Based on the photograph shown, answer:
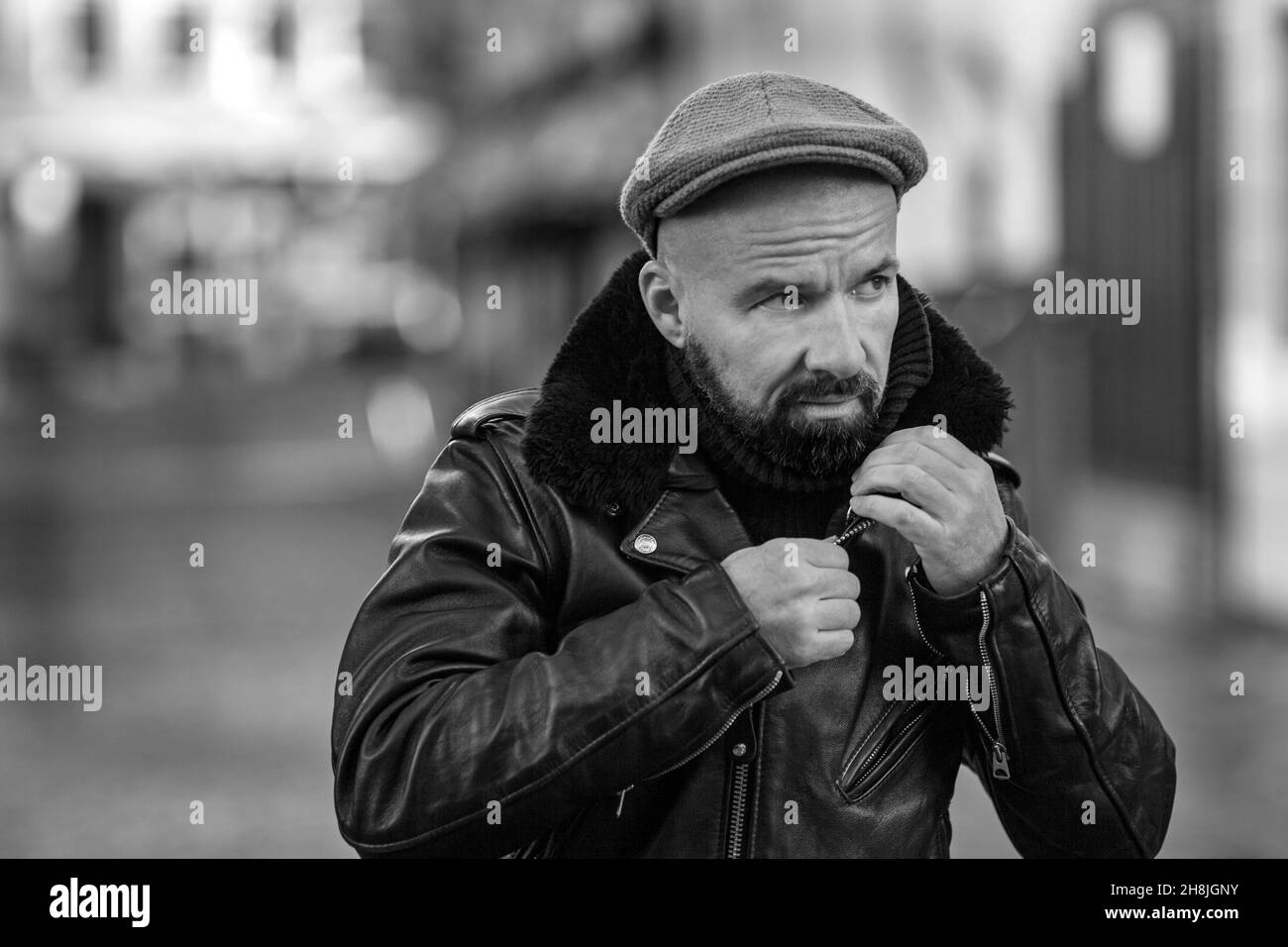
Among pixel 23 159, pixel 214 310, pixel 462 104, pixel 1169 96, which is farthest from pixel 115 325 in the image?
pixel 214 310

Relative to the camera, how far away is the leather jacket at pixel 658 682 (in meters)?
1.75

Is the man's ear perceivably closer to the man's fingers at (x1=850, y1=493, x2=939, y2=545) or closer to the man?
the man

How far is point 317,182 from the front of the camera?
124 ft

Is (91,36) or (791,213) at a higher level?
(91,36)

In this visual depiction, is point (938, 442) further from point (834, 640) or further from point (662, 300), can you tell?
point (662, 300)

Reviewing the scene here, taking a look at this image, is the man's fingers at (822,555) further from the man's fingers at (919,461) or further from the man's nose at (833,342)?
the man's nose at (833,342)

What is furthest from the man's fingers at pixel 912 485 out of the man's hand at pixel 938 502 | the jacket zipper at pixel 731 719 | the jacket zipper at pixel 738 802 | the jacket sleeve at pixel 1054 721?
the jacket zipper at pixel 738 802

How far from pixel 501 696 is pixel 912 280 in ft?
13.7

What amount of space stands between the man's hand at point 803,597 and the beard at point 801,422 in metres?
0.13

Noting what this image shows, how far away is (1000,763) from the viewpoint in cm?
190

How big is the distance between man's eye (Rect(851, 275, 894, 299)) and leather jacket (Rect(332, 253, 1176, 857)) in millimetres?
164

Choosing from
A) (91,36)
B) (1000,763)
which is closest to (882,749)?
(1000,763)

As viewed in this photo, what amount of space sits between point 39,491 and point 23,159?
21.2 meters

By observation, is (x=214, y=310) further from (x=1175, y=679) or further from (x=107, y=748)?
(x=1175, y=679)
